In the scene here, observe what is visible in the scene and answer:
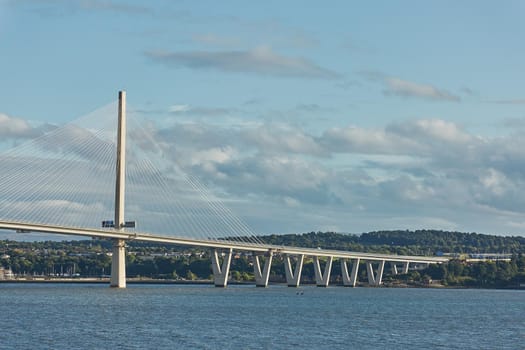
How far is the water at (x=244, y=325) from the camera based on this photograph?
55.1 meters

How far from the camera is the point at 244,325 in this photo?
66000mm

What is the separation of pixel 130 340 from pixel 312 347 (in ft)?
28.7

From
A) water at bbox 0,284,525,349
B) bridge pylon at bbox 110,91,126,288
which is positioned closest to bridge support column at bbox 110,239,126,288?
bridge pylon at bbox 110,91,126,288

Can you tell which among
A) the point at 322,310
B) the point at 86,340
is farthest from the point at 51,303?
the point at 86,340

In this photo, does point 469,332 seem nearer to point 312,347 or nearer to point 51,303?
point 312,347

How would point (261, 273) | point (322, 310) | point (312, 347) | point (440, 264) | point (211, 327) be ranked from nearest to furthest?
point (312, 347), point (211, 327), point (322, 310), point (261, 273), point (440, 264)

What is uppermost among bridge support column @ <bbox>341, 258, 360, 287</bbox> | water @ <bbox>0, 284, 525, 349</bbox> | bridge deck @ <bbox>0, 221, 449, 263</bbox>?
bridge deck @ <bbox>0, 221, 449, 263</bbox>

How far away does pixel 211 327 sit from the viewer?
64.2 meters

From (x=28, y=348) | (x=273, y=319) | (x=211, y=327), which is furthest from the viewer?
(x=273, y=319)

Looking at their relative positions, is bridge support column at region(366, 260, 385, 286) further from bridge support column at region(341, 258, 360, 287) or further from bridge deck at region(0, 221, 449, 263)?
bridge support column at region(341, 258, 360, 287)

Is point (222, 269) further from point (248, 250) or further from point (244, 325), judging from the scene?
point (244, 325)

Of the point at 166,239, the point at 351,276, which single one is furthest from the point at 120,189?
the point at 351,276

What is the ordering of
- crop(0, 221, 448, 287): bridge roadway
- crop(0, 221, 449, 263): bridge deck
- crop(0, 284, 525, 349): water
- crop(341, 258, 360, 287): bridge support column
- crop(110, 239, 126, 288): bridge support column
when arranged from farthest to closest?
crop(341, 258, 360, 287): bridge support column
crop(110, 239, 126, 288): bridge support column
crop(0, 221, 448, 287): bridge roadway
crop(0, 221, 449, 263): bridge deck
crop(0, 284, 525, 349): water

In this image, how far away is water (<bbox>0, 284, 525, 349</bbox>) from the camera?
55.1 metres
